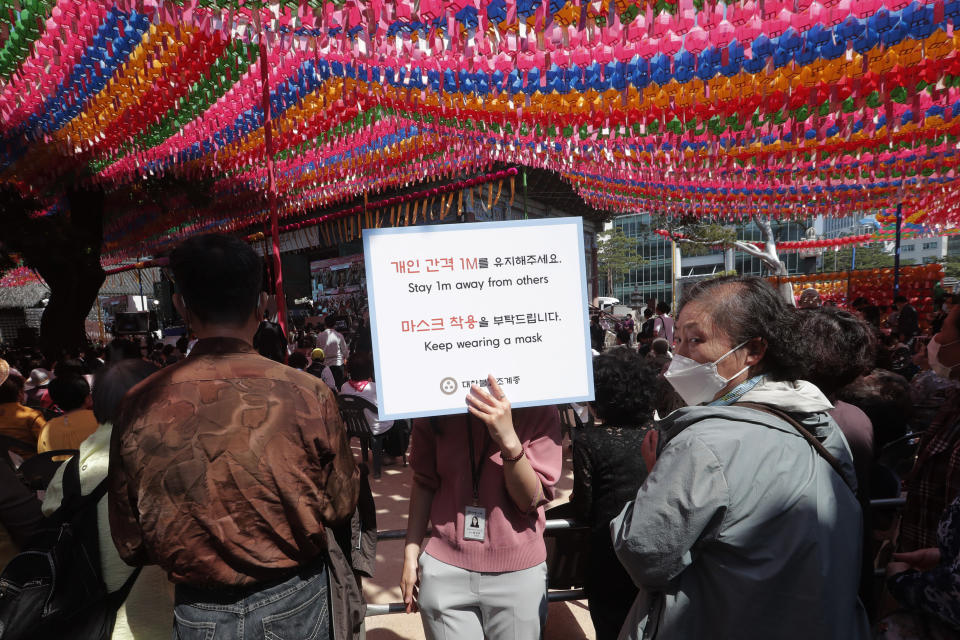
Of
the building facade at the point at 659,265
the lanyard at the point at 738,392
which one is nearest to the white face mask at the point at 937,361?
the lanyard at the point at 738,392

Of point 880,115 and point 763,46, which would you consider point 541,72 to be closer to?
point 763,46

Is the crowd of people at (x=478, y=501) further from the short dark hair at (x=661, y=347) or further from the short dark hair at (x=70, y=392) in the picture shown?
the short dark hair at (x=661, y=347)

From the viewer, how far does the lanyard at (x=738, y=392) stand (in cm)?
128

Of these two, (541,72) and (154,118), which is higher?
(154,118)

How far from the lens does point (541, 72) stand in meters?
3.62

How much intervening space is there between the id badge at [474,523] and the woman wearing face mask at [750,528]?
1.42 ft

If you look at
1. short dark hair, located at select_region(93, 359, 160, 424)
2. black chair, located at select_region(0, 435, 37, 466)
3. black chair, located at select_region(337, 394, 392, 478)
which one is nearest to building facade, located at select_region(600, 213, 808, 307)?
black chair, located at select_region(337, 394, 392, 478)

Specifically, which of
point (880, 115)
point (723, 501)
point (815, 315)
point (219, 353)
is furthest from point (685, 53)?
point (219, 353)

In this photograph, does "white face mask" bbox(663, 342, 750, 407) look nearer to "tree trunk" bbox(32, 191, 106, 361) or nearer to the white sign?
the white sign

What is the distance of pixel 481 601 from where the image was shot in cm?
149

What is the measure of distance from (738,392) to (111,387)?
6.82 feet

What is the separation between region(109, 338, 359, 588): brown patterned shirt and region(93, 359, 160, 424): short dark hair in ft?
1.88

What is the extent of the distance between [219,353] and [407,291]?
54 centimetres

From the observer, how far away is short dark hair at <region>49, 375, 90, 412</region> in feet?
10.3
